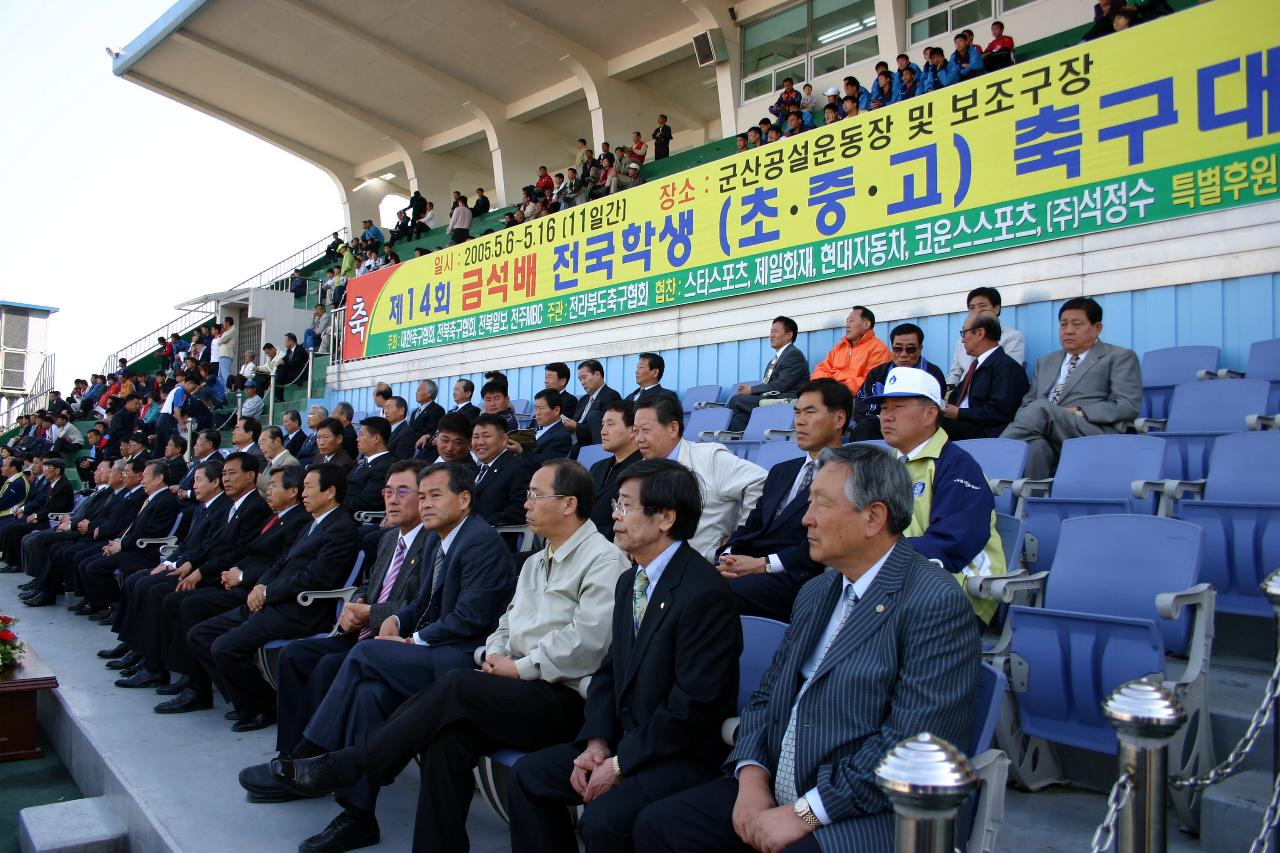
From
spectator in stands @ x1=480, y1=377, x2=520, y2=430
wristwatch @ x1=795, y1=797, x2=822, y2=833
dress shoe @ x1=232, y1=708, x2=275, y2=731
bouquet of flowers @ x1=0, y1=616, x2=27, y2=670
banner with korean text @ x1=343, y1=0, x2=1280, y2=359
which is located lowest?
dress shoe @ x1=232, y1=708, x2=275, y2=731

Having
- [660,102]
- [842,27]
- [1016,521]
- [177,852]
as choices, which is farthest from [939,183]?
[660,102]

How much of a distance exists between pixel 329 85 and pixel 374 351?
6.55m

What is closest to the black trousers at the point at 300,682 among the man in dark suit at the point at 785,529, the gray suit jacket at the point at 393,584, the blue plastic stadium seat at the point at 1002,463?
the gray suit jacket at the point at 393,584

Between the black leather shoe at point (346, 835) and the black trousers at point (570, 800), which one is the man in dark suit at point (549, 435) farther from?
the black trousers at point (570, 800)

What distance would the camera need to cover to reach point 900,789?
105 centimetres

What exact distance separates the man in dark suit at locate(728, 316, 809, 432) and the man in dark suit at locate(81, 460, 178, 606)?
3921mm

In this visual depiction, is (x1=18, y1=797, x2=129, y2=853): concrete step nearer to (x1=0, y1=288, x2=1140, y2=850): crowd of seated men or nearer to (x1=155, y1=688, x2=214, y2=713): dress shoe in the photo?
(x1=0, y1=288, x2=1140, y2=850): crowd of seated men

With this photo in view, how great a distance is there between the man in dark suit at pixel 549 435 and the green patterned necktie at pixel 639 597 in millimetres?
3122

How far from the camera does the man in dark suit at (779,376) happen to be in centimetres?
614

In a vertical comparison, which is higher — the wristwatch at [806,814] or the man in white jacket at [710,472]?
the man in white jacket at [710,472]

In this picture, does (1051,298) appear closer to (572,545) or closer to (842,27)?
(572,545)

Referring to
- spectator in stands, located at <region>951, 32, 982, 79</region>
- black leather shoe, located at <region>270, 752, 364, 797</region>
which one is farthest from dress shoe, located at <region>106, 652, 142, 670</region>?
spectator in stands, located at <region>951, 32, 982, 79</region>

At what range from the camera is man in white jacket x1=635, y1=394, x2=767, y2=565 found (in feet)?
12.2

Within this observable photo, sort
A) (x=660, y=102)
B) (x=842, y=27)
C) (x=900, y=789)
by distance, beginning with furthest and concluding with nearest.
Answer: (x=660, y=102) < (x=842, y=27) < (x=900, y=789)
